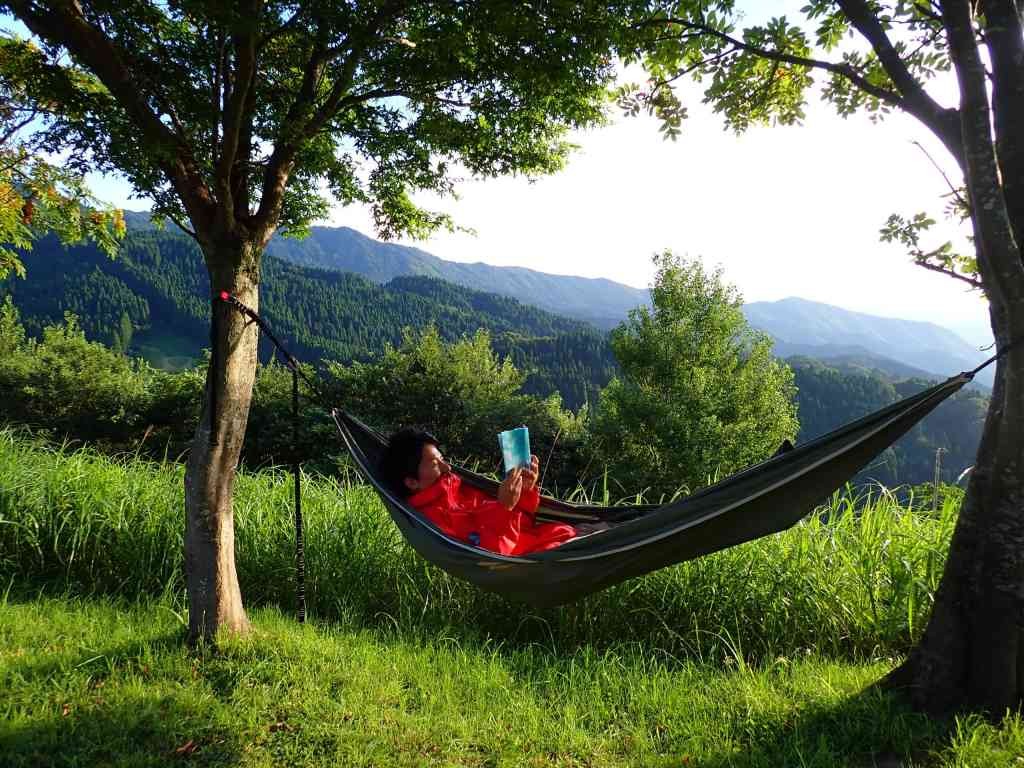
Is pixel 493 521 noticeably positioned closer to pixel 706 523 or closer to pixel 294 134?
pixel 706 523

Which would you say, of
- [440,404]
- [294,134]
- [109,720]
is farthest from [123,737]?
[440,404]

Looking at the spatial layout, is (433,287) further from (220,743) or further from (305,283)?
(220,743)

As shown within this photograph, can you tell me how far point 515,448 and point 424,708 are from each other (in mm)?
902

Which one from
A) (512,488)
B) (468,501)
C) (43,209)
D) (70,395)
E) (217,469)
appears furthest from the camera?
(70,395)

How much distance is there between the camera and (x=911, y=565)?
2.46m

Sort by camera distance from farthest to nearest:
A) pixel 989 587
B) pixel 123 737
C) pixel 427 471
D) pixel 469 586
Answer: pixel 469 586 < pixel 427 471 < pixel 123 737 < pixel 989 587

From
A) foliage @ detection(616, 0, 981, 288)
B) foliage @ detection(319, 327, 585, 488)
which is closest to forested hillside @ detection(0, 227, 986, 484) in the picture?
foliage @ detection(319, 327, 585, 488)

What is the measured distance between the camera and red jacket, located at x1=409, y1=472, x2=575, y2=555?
2367 mm

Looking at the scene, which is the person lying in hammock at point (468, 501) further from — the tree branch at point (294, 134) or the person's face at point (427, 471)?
the tree branch at point (294, 134)

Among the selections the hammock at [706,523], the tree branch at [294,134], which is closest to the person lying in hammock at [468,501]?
the hammock at [706,523]

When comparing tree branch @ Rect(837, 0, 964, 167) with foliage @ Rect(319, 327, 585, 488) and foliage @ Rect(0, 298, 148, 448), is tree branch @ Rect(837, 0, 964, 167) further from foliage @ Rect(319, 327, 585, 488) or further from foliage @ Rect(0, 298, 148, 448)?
foliage @ Rect(0, 298, 148, 448)

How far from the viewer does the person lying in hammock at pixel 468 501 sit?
7.76 feet

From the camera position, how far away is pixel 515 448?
2.31m

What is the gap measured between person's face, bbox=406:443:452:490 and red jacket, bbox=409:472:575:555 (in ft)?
0.09
